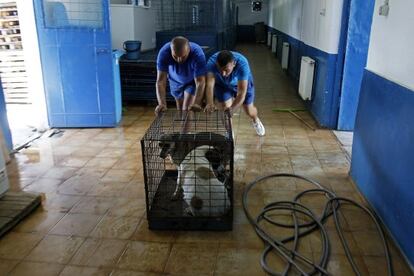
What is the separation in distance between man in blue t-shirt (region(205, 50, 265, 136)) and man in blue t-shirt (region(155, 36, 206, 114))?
0.12 metres

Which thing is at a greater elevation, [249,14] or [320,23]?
[249,14]

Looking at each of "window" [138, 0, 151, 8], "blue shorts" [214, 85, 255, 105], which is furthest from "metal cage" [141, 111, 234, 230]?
"window" [138, 0, 151, 8]

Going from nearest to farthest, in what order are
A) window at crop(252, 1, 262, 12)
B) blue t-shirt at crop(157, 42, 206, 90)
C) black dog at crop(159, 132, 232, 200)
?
1. black dog at crop(159, 132, 232, 200)
2. blue t-shirt at crop(157, 42, 206, 90)
3. window at crop(252, 1, 262, 12)

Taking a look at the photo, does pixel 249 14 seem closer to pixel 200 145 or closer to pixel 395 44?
pixel 395 44

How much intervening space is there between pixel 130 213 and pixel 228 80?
1.58 meters

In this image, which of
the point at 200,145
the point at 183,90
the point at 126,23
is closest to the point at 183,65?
the point at 183,90

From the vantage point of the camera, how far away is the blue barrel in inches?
187

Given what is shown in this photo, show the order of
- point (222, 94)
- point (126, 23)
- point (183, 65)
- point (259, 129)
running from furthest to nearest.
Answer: point (126, 23), point (259, 129), point (222, 94), point (183, 65)

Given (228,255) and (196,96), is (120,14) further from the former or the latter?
(228,255)

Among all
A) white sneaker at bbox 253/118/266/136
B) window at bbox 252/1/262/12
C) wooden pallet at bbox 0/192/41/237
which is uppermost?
window at bbox 252/1/262/12

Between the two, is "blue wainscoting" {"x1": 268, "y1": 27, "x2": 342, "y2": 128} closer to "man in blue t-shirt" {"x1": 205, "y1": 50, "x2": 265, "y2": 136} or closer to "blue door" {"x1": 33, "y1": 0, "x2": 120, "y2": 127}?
"man in blue t-shirt" {"x1": 205, "y1": 50, "x2": 265, "y2": 136}

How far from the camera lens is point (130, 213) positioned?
2365mm

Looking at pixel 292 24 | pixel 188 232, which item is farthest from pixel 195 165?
pixel 292 24

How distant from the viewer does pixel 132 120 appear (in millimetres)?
4426
